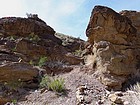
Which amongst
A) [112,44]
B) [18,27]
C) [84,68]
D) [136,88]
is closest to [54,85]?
[84,68]

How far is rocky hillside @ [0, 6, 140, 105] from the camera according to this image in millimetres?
7348

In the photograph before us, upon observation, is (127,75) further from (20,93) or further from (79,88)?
(20,93)

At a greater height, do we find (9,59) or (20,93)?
(9,59)

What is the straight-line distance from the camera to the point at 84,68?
30.1 ft

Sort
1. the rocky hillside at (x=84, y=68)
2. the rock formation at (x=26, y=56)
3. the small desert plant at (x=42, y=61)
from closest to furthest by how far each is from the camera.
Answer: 1. the rocky hillside at (x=84, y=68)
2. the rock formation at (x=26, y=56)
3. the small desert plant at (x=42, y=61)

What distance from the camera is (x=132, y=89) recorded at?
25.2 feet

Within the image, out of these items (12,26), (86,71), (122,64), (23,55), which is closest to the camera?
(122,64)

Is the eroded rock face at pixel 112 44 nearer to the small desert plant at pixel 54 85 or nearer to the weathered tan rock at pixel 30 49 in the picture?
the small desert plant at pixel 54 85

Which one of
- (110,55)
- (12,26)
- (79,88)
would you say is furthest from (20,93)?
(12,26)

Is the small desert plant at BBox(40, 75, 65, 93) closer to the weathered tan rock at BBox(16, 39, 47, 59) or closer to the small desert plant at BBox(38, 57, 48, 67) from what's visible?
the small desert plant at BBox(38, 57, 48, 67)

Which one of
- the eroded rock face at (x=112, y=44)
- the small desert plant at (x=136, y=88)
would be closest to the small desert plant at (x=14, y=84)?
the eroded rock face at (x=112, y=44)

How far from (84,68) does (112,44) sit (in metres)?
1.27

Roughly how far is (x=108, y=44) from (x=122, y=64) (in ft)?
2.58

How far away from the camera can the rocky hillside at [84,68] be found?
24.1 ft
